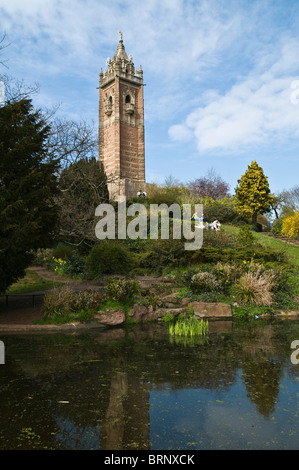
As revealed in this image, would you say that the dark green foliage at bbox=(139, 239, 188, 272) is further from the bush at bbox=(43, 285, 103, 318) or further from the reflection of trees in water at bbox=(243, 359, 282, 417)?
the reflection of trees in water at bbox=(243, 359, 282, 417)

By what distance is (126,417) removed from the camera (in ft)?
12.3

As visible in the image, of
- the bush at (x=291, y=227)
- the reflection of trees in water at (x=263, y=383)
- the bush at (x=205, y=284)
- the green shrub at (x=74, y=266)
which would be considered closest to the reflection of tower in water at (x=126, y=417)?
the reflection of trees in water at (x=263, y=383)

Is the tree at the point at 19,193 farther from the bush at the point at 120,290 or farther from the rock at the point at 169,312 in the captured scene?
the rock at the point at 169,312

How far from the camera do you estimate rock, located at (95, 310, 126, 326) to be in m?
9.30

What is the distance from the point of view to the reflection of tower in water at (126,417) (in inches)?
126

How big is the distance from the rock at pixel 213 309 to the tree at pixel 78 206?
24.1ft

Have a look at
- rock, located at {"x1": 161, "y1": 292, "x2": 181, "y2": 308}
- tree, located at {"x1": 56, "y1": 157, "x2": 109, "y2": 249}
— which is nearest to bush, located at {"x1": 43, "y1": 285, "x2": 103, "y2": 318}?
rock, located at {"x1": 161, "y1": 292, "x2": 181, "y2": 308}

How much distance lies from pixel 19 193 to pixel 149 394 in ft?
18.7

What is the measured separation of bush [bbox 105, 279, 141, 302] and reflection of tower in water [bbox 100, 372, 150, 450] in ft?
16.4

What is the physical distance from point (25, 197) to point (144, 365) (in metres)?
4.96
